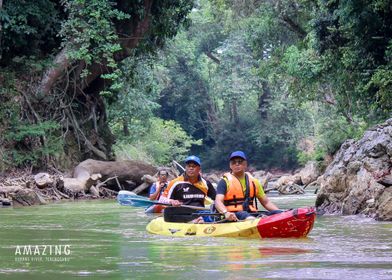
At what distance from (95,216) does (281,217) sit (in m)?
6.11

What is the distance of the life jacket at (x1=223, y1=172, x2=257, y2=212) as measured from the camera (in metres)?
9.95

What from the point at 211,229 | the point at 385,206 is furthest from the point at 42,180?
the point at 211,229

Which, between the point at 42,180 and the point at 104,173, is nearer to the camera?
the point at 42,180

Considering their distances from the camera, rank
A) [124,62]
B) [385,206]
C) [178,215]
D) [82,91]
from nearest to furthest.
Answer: [178,215] < [385,206] < [82,91] < [124,62]

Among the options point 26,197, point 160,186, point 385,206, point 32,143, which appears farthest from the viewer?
point 32,143

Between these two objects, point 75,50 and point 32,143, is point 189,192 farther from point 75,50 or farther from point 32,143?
point 32,143

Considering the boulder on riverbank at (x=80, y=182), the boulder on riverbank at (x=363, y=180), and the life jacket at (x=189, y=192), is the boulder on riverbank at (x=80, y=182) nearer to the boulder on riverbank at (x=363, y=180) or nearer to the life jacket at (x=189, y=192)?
the boulder on riverbank at (x=363, y=180)

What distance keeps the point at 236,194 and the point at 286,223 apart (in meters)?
1.00

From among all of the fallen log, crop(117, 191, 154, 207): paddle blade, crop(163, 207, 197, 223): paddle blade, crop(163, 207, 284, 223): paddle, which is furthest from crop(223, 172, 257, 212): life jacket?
the fallen log

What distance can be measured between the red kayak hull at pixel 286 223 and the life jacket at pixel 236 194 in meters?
0.79

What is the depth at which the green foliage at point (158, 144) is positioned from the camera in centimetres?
3809

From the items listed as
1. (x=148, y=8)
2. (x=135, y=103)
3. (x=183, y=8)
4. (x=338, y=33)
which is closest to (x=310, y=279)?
(x=338, y=33)

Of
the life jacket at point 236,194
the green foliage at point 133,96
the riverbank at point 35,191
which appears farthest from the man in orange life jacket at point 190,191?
the green foliage at point 133,96

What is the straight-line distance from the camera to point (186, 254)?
24.8 feet
